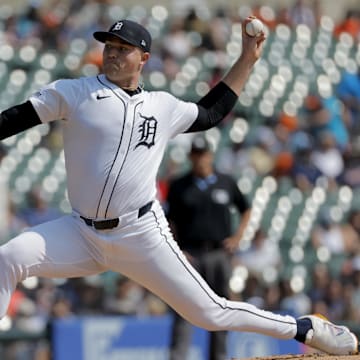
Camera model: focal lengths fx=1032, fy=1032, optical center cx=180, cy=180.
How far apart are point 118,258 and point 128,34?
1.14m

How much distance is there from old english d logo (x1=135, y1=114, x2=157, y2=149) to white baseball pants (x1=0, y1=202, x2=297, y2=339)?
34 cm

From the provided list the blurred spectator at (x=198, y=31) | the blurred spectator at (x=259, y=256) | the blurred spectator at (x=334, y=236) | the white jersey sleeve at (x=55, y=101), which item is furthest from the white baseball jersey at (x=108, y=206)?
the blurred spectator at (x=198, y=31)

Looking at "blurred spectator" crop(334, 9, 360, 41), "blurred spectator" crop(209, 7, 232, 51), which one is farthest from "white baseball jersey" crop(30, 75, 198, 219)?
"blurred spectator" crop(334, 9, 360, 41)

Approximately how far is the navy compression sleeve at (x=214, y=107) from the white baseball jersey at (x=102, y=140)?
0.31m

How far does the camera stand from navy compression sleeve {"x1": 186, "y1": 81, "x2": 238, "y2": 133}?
218 inches

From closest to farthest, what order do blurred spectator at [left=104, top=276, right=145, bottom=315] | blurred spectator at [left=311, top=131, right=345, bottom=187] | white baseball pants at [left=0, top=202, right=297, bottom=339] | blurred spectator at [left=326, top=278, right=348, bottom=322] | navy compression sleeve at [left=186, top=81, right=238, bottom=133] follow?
white baseball pants at [left=0, top=202, right=297, bottom=339] < navy compression sleeve at [left=186, top=81, right=238, bottom=133] < blurred spectator at [left=104, top=276, right=145, bottom=315] < blurred spectator at [left=326, top=278, right=348, bottom=322] < blurred spectator at [left=311, top=131, right=345, bottom=187]

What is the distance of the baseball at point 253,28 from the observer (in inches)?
222

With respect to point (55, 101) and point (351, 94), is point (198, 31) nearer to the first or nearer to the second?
point (351, 94)

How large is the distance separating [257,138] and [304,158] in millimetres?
700

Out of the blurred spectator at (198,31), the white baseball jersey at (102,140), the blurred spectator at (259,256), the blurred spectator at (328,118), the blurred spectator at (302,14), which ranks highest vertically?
the blurred spectator at (302,14)

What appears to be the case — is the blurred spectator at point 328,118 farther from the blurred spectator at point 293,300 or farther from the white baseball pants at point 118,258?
the white baseball pants at point 118,258

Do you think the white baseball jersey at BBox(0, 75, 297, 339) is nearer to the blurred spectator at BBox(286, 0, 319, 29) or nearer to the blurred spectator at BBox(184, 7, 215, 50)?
the blurred spectator at BBox(184, 7, 215, 50)

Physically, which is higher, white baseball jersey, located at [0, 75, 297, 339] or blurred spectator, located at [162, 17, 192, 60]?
blurred spectator, located at [162, 17, 192, 60]

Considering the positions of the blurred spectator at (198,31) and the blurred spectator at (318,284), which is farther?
the blurred spectator at (198,31)
